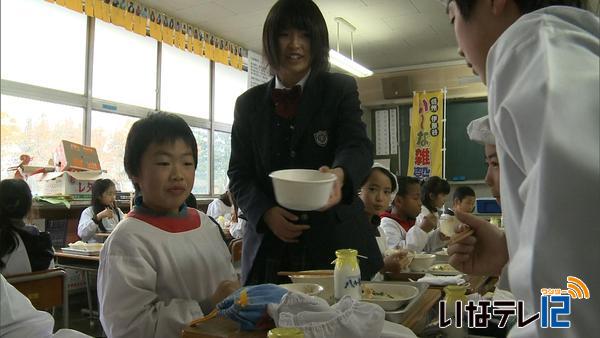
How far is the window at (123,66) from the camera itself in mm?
5605

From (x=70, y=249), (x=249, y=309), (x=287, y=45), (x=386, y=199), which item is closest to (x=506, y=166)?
(x=249, y=309)

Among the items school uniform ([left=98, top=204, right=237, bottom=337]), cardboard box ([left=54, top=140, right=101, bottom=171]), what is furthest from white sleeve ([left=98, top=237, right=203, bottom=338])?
cardboard box ([left=54, top=140, right=101, bottom=171])

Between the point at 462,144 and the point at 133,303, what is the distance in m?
7.75

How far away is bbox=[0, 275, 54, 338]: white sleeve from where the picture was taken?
1193 mm

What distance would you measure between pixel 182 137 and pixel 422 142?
23.8 feet

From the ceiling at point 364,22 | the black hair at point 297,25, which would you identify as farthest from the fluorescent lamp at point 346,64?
the black hair at point 297,25

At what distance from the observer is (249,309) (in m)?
0.92

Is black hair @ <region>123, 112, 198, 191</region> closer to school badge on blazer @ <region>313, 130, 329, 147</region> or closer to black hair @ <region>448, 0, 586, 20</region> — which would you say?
school badge on blazer @ <region>313, 130, 329, 147</region>

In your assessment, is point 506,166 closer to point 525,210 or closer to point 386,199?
point 525,210

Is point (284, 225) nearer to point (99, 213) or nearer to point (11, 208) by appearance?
point (11, 208)

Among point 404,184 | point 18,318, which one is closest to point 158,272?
point 18,318

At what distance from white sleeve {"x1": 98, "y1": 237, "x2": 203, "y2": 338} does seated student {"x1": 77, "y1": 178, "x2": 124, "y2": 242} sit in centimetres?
366

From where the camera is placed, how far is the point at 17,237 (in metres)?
2.84

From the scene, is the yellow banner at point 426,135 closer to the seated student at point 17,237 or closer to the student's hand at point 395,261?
the student's hand at point 395,261
